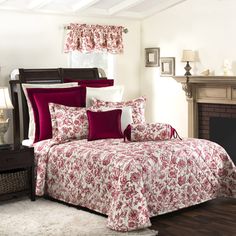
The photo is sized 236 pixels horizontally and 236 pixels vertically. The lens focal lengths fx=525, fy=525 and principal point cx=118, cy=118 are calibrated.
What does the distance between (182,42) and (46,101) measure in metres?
2.79

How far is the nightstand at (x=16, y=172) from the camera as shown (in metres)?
5.05

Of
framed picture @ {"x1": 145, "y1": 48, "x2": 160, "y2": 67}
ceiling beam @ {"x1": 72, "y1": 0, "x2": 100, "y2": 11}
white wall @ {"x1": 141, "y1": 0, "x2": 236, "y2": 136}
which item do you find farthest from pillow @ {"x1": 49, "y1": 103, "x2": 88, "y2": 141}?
framed picture @ {"x1": 145, "y1": 48, "x2": 160, "y2": 67}

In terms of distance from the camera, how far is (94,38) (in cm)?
747

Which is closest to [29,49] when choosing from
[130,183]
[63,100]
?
[63,100]

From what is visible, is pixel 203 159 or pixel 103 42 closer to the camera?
pixel 203 159

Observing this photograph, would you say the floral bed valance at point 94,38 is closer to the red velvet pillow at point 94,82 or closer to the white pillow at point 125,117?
the red velvet pillow at point 94,82

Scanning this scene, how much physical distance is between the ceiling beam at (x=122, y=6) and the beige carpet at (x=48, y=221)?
10.6ft

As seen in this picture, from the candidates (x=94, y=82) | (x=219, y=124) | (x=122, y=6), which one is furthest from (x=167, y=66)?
(x=94, y=82)

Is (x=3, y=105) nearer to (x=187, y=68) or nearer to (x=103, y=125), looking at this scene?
(x=103, y=125)

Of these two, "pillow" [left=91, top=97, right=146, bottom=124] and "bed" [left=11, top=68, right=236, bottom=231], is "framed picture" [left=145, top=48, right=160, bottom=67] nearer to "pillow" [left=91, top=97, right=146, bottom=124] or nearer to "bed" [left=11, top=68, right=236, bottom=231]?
"pillow" [left=91, top=97, right=146, bottom=124]

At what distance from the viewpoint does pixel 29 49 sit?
690cm

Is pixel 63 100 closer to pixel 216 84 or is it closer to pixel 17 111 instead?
pixel 17 111

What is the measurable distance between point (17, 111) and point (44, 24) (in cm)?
144

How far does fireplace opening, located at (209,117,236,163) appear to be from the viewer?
6957 mm
